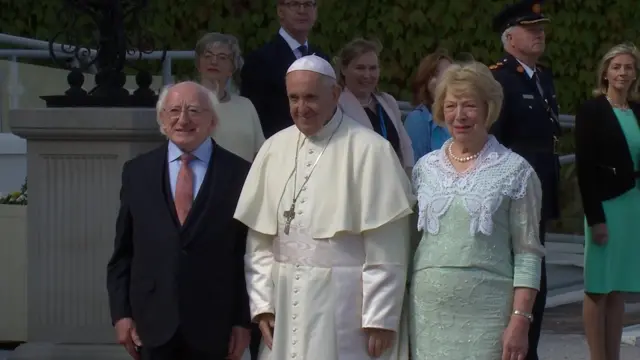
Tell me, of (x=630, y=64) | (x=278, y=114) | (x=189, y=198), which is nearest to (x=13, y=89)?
(x=278, y=114)

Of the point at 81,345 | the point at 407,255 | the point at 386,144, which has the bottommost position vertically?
the point at 81,345

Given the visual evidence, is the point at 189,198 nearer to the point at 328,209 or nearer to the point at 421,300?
the point at 328,209

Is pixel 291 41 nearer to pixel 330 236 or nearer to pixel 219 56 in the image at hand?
pixel 219 56

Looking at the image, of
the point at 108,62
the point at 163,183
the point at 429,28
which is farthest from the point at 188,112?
the point at 429,28

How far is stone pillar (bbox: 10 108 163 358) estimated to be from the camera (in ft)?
18.5

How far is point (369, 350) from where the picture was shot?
4191mm

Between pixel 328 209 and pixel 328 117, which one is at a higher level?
pixel 328 117

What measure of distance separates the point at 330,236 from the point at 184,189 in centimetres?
54

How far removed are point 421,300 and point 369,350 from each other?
227 mm

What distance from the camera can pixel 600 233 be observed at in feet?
20.5

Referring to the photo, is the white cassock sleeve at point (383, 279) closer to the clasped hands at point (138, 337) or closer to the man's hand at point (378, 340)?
the man's hand at point (378, 340)

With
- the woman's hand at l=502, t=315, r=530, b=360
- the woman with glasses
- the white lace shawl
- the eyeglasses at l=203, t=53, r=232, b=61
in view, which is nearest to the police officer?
the woman with glasses

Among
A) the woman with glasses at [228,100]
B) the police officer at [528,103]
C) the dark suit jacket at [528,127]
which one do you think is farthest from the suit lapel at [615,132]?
the woman with glasses at [228,100]

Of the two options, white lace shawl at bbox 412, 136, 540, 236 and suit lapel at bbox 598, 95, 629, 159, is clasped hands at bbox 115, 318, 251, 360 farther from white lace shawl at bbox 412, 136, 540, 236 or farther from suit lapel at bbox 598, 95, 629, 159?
suit lapel at bbox 598, 95, 629, 159
